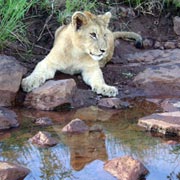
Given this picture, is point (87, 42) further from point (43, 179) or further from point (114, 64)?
point (43, 179)

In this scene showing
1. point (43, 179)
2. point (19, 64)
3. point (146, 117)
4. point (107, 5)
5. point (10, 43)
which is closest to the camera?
point (43, 179)

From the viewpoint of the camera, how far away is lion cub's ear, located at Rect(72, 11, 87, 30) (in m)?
5.30

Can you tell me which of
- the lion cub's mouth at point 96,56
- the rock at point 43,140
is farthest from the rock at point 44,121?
the lion cub's mouth at point 96,56

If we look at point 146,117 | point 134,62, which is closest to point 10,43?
point 134,62

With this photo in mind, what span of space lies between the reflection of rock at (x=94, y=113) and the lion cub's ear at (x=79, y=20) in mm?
861

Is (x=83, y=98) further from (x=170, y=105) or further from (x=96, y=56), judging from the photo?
(x=170, y=105)

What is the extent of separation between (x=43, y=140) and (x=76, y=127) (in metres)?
0.38

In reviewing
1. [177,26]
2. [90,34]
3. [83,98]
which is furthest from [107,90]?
[177,26]

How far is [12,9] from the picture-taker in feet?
19.0

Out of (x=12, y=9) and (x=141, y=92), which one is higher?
(x=12, y=9)

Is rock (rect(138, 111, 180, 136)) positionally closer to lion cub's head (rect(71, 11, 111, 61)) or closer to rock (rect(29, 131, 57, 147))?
rock (rect(29, 131, 57, 147))

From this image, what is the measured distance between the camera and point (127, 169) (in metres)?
3.36

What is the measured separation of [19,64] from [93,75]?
0.69m

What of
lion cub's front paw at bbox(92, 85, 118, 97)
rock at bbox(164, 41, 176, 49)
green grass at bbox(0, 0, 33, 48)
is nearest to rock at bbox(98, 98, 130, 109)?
lion cub's front paw at bbox(92, 85, 118, 97)
